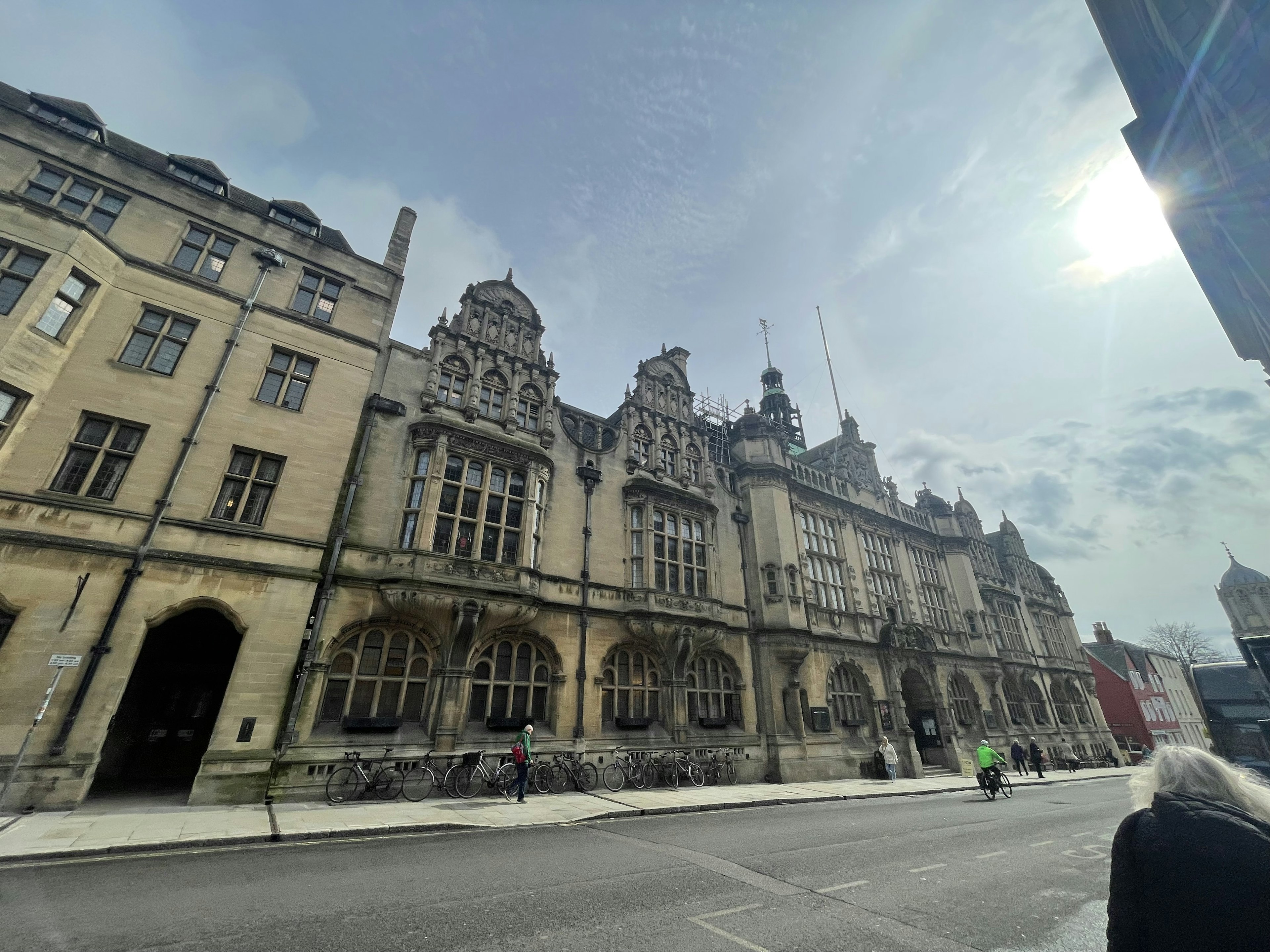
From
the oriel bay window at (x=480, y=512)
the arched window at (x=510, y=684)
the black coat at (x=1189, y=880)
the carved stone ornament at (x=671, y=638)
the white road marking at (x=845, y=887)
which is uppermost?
the oriel bay window at (x=480, y=512)

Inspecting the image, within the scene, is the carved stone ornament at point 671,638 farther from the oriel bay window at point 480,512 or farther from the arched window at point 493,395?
the arched window at point 493,395

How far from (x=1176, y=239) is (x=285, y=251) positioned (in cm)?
2312

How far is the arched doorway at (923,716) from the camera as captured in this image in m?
27.9

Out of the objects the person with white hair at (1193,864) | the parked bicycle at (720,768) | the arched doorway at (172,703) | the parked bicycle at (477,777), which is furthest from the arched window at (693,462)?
the person with white hair at (1193,864)

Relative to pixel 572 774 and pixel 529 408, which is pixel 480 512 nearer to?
pixel 529 408

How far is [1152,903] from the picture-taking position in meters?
2.57

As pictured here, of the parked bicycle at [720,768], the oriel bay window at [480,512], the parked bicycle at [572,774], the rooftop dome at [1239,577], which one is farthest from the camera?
the rooftop dome at [1239,577]

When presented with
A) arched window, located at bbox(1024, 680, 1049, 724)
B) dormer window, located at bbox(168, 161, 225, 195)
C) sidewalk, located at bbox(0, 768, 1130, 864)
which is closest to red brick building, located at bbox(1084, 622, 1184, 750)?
arched window, located at bbox(1024, 680, 1049, 724)

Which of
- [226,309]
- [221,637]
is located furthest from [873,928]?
[226,309]

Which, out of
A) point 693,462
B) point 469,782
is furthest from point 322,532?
point 693,462

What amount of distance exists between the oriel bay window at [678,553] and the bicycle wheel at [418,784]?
10.1 m

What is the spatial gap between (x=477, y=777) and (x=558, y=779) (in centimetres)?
251

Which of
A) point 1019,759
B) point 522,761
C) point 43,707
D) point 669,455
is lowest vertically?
point 1019,759

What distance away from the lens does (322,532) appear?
589 inches
